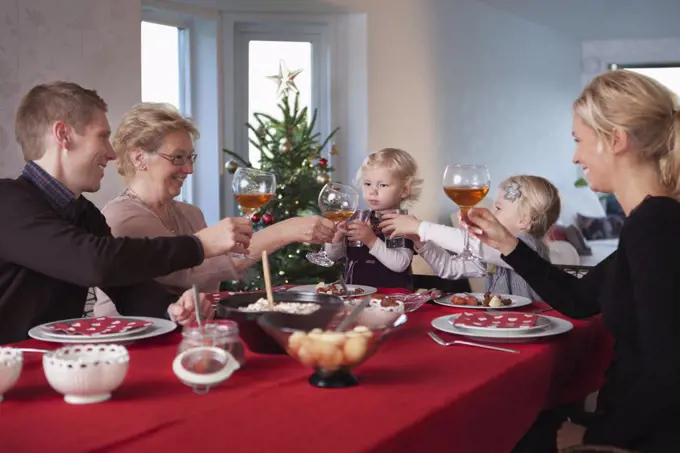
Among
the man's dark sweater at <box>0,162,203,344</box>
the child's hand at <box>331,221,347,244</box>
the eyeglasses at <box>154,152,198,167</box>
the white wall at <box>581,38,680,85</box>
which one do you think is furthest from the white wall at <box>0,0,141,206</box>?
the white wall at <box>581,38,680,85</box>

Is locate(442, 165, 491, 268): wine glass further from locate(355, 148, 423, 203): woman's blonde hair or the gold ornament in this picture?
the gold ornament

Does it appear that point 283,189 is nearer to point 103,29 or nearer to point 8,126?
point 103,29

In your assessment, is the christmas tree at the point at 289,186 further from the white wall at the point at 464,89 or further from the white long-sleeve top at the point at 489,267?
the white long-sleeve top at the point at 489,267

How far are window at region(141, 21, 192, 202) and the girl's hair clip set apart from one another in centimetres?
274

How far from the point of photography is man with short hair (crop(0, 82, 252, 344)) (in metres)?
1.90

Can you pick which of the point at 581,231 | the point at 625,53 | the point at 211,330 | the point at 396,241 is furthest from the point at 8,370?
the point at 625,53

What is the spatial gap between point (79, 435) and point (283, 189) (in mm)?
3882

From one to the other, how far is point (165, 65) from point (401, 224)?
10.7ft

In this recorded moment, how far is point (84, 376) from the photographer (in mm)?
1316

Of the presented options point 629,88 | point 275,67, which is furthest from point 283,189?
point 629,88

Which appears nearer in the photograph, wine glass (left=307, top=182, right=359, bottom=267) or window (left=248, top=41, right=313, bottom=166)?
wine glass (left=307, top=182, right=359, bottom=267)

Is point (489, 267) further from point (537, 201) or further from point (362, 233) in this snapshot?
point (362, 233)

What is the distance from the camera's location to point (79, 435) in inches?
46.7

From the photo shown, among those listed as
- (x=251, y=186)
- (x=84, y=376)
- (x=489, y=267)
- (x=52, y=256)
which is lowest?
(x=489, y=267)
